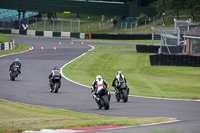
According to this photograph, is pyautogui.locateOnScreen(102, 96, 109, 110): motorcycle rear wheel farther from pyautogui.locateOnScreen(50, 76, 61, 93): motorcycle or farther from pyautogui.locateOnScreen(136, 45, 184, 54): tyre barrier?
pyautogui.locateOnScreen(136, 45, 184, 54): tyre barrier

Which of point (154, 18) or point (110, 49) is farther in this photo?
point (154, 18)

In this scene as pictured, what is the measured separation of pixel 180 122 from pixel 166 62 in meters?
25.0

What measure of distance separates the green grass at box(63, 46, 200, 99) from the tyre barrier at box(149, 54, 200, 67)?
0.60 m

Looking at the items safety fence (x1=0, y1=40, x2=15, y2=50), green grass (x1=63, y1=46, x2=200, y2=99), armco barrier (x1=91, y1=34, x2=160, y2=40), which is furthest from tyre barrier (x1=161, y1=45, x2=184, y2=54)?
armco barrier (x1=91, y1=34, x2=160, y2=40)

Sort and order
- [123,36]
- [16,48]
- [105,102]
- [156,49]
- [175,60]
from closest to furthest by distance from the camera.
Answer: [105,102], [175,60], [156,49], [16,48], [123,36]

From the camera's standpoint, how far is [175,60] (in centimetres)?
3884

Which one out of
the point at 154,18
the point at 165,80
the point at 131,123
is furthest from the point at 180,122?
the point at 154,18

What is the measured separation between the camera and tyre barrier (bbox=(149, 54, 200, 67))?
3803 cm

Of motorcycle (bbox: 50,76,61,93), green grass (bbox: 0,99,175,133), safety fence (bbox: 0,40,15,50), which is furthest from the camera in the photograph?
safety fence (bbox: 0,40,15,50)

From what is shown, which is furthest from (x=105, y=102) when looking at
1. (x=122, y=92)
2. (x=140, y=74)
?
(x=140, y=74)

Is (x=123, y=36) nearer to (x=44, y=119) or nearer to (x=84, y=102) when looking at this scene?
(x=84, y=102)

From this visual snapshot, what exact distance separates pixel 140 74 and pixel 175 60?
16.0 feet

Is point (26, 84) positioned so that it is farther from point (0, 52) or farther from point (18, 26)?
point (18, 26)

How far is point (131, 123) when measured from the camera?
45.6 feet
